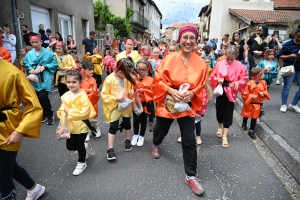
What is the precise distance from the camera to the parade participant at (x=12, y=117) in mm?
1776

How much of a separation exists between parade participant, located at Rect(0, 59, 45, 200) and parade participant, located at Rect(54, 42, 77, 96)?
3.14 metres

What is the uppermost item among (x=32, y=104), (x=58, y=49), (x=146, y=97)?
(x=58, y=49)

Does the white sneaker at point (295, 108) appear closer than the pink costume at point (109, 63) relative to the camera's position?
Yes

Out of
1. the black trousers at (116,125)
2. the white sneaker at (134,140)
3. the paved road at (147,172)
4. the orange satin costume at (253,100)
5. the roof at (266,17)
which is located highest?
the roof at (266,17)

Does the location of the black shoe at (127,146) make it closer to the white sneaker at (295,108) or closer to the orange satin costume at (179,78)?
the orange satin costume at (179,78)

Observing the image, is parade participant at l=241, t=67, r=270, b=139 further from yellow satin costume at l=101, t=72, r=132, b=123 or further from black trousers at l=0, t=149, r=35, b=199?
black trousers at l=0, t=149, r=35, b=199

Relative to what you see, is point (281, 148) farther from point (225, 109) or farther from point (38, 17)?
point (38, 17)

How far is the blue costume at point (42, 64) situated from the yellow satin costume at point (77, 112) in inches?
78.2

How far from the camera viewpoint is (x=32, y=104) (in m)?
1.88

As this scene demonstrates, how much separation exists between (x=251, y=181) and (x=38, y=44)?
4552 mm

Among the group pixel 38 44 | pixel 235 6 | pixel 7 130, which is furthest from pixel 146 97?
pixel 235 6

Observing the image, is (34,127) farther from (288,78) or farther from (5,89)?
(288,78)

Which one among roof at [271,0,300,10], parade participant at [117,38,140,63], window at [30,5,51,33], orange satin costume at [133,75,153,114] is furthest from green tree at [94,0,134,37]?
orange satin costume at [133,75,153,114]

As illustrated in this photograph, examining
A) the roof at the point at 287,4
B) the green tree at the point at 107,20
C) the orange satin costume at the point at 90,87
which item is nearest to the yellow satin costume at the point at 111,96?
the orange satin costume at the point at 90,87
